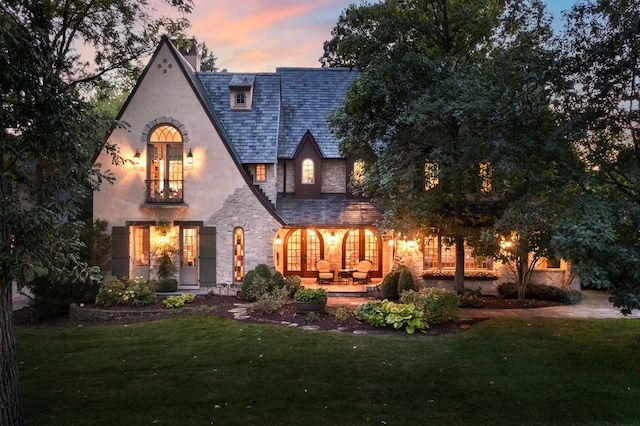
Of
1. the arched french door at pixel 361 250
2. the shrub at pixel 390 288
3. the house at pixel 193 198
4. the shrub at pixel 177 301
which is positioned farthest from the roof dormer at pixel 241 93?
the shrub at pixel 390 288

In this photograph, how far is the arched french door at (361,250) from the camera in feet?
65.4

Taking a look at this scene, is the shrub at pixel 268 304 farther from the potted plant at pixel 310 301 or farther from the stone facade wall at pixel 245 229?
the stone facade wall at pixel 245 229

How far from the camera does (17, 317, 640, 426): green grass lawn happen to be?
7.13m

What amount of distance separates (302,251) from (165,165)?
22.8ft

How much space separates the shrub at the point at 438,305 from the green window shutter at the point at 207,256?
7.98 m

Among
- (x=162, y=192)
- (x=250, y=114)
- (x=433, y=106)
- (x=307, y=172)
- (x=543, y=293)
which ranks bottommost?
(x=543, y=293)

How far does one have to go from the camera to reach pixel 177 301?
595 inches

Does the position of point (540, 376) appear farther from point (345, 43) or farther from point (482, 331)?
point (345, 43)

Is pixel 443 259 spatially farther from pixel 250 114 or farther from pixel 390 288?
pixel 250 114

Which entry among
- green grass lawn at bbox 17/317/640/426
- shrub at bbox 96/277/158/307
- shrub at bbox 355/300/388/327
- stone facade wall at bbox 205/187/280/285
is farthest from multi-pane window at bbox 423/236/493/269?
shrub at bbox 96/277/158/307

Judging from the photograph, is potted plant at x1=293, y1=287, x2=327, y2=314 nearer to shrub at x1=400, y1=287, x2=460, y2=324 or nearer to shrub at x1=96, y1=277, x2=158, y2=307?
shrub at x1=400, y1=287, x2=460, y2=324

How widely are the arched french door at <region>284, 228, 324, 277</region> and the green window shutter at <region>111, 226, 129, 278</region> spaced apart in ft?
21.8

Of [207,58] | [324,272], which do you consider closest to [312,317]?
[324,272]

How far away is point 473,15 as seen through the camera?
1285 cm
